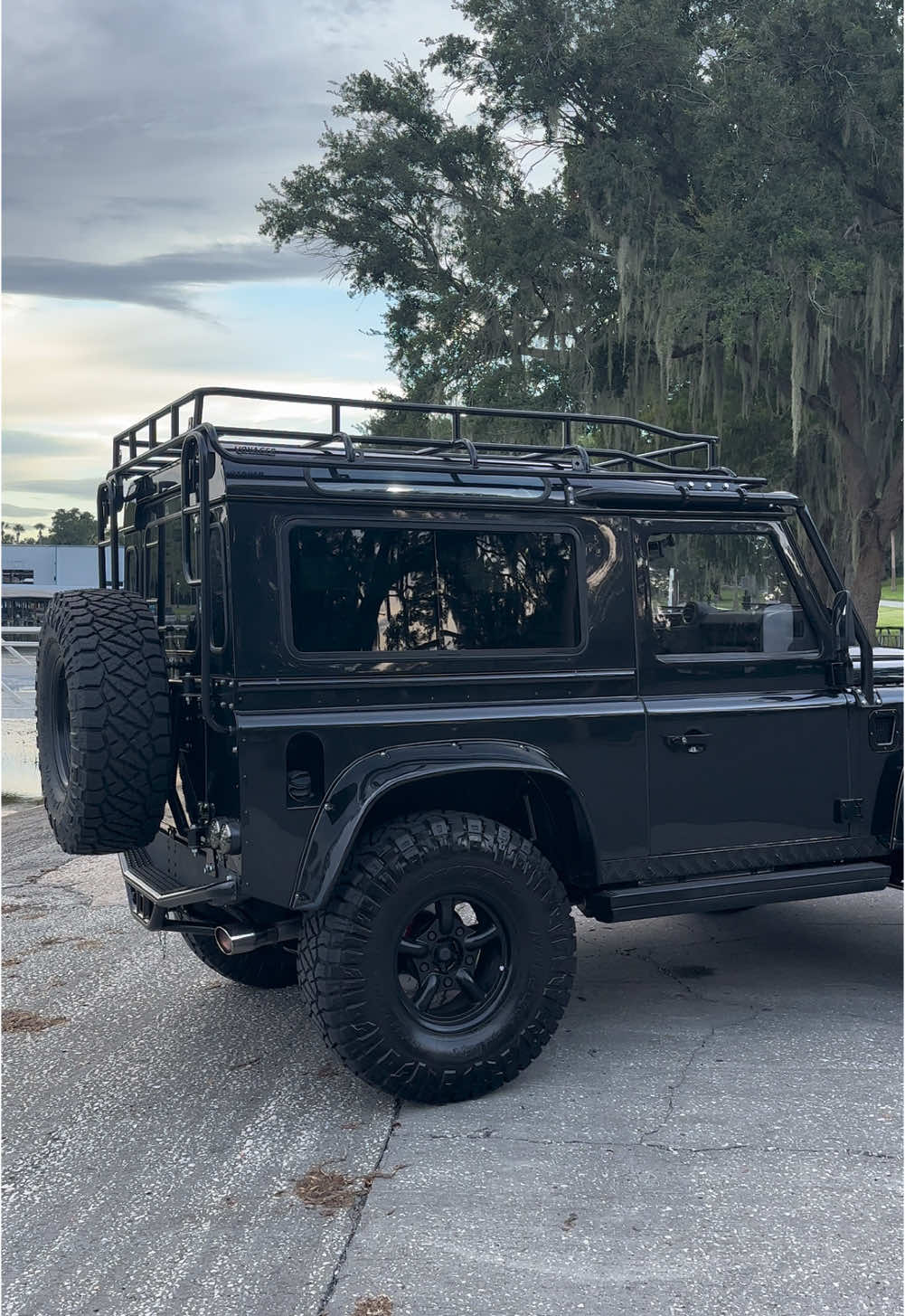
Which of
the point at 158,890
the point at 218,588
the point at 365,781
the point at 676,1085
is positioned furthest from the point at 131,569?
the point at 676,1085

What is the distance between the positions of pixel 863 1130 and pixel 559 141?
15737 mm

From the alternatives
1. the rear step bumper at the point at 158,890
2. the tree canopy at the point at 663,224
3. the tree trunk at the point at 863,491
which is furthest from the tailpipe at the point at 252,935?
the tree trunk at the point at 863,491

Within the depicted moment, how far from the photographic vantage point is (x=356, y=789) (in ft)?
13.4

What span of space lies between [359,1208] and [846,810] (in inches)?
107

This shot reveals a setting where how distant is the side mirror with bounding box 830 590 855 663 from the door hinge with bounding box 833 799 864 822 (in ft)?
2.15

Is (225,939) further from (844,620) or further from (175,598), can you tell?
(844,620)

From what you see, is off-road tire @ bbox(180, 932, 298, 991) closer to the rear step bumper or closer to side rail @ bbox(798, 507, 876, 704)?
the rear step bumper

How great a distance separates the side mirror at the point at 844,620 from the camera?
507 cm

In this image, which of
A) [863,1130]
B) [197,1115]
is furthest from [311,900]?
[863,1130]

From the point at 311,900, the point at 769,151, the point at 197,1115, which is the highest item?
the point at 769,151

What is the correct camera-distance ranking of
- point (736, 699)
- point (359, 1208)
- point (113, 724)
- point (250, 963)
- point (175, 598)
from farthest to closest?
1. point (250, 963)
2. point (736, 699)
3. point (175, 598)
4. point (113, 724)
5. point (359, 1208)

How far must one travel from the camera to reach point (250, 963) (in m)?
5.36

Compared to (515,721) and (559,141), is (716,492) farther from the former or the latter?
(559,141)

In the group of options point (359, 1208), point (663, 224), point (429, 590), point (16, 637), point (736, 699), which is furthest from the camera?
point (16, 637)
